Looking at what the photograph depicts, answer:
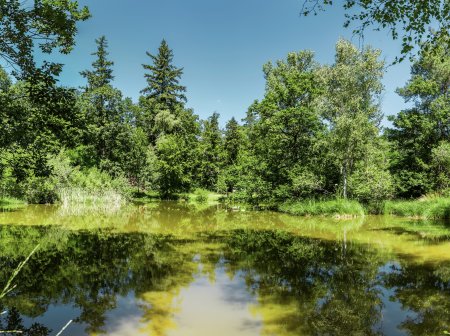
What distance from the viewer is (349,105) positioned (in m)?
28.3

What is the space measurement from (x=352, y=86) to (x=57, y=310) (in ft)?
93.8

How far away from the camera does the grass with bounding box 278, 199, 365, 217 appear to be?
24.1 metres

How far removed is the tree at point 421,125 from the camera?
32062 millimetres

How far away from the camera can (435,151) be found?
2958 centimetres

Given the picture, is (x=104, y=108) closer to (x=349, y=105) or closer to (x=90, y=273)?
(x=349, y=105)

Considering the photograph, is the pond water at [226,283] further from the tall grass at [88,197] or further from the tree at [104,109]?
the tree at [104,109]

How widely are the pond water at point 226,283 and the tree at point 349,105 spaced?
10641mm

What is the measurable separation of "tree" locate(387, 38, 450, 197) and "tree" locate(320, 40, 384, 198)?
3.31 meters

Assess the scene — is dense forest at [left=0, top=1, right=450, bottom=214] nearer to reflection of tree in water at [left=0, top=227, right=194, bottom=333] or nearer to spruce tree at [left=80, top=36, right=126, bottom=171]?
spruce tree at [left=80, top=36, right=126, bottom=171]

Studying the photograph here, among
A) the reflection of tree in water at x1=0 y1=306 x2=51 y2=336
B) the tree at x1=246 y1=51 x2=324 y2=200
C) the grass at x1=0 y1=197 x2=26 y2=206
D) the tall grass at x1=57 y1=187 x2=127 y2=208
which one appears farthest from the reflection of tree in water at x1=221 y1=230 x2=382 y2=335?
the grass at x1=0 y1=197 x2=26 y2=206

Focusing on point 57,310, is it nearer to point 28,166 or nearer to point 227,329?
point 227,329

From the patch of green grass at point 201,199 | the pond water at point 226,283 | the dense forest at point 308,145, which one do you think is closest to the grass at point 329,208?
the dense forest at point 308,145

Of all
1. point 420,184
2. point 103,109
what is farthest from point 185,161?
point 420,184

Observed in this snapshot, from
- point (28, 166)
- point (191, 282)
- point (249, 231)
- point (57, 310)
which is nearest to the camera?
point (57, 310)
